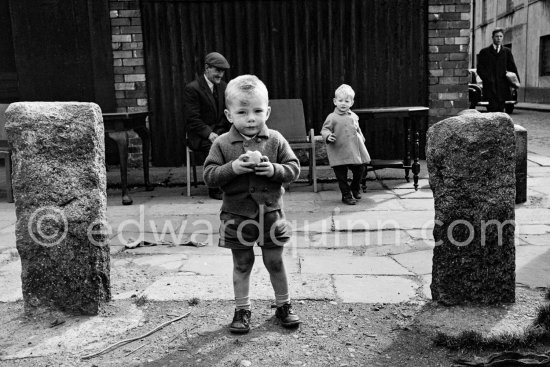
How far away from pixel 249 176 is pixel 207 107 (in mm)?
3730

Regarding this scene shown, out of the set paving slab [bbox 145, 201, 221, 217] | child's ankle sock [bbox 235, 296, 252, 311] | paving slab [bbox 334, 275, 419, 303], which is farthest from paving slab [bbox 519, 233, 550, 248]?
paving slab [bbox 145, 201, 221, 217]

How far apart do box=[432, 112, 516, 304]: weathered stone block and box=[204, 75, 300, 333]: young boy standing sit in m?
0.78

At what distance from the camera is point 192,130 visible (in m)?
6.36

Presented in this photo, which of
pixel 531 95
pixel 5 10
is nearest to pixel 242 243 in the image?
pixel 5 10

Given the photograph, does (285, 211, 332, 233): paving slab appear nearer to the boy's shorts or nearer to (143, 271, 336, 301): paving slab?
(143, 271, 336, 301): paving slab

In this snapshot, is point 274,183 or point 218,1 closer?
point 274,183

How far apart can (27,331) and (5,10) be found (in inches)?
254

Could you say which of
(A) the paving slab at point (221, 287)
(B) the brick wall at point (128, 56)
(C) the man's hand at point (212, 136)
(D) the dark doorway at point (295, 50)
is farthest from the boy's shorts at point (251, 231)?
(B) the brick wall at point (128, 56)

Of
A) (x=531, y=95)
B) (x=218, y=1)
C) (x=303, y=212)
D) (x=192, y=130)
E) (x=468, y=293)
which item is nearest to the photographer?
(x=468, y=293)

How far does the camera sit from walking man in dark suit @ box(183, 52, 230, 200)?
6.30 metres

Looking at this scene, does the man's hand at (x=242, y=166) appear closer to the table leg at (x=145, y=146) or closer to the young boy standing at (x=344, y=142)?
the young boy standing at (x=344, y=142)

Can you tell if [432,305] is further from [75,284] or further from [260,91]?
[75,284]

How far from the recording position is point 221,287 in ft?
11.4

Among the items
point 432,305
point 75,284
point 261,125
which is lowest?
point 432,305
